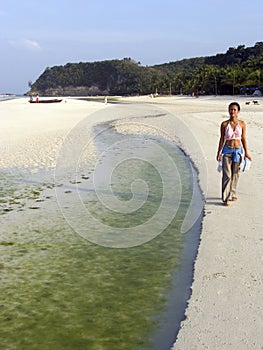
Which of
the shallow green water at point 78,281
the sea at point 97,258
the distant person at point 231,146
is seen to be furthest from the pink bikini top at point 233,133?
the shallow green water at point 78,281

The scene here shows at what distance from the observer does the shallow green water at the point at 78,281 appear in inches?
175

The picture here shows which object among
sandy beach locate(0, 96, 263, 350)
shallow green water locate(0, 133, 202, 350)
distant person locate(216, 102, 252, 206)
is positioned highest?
distant person locate(216, 102, 252, 206)

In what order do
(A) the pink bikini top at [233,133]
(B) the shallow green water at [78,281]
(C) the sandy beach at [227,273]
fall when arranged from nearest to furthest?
(C) the sandy beach at [227,273] → (B) the shallow green water at [78,281] → (A) the pink bikini top at [233,133]

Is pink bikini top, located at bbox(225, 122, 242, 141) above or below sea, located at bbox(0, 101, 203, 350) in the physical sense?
above

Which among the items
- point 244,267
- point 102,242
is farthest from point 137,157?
point 244,267

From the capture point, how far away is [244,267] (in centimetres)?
560

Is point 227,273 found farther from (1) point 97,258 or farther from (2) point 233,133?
(2) point 233,133

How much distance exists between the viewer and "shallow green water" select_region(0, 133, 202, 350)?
4.44 meters

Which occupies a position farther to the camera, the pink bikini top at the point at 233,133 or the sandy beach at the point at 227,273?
the pink bikini top at the point at 233,133

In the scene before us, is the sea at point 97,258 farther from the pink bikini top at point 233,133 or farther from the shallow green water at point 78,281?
the pink bikini top at point 233,133

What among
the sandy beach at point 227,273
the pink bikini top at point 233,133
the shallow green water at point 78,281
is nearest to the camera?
the sandy beach at point 227,273

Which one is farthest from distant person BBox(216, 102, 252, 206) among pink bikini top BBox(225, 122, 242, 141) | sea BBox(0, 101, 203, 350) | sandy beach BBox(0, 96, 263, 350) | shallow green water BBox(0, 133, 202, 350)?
shallow green water BBox(0, 133, 202, 350)

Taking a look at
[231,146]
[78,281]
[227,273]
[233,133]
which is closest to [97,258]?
[78,281]

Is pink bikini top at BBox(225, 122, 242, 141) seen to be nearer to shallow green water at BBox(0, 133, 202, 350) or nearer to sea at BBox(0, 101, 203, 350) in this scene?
sea at BBox(0, 101, 203, 350)
